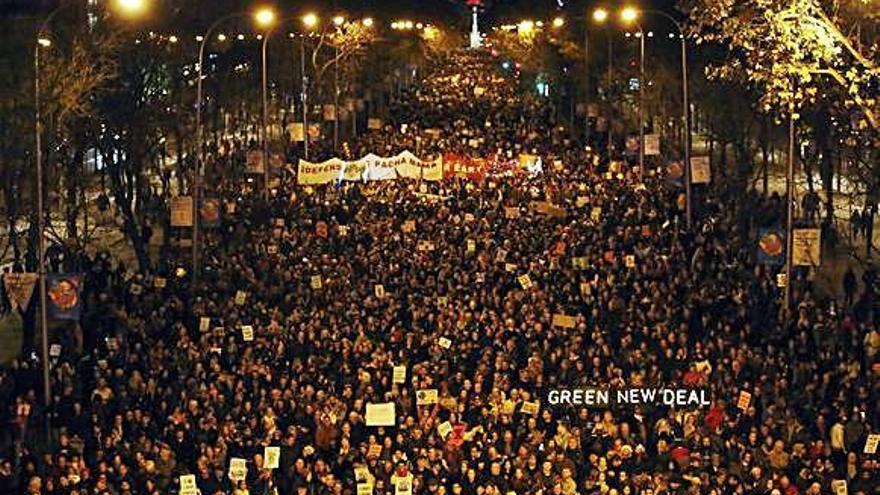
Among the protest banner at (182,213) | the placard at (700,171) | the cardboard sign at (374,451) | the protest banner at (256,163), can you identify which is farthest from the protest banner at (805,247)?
the protest banner at (256,163)

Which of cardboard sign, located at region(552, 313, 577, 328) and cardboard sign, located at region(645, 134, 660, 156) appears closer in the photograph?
cardboard sign, located at region(552, 313, 577, 328)

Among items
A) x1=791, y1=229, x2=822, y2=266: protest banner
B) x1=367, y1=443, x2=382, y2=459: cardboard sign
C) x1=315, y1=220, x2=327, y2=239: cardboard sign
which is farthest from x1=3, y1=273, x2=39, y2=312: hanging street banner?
x1=791, y1=229, x2=822, y2=266: protest banner

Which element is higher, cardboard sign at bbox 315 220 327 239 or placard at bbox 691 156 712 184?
placard at bbox 691 156 712 184

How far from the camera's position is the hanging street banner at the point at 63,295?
26.5 meters

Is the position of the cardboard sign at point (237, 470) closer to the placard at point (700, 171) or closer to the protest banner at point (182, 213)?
the protest banner at point (182, 213)

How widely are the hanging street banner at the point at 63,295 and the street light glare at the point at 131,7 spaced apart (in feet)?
14.4

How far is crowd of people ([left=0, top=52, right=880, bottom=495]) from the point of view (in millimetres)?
21219

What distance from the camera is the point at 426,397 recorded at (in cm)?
2339

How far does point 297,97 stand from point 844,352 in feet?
189

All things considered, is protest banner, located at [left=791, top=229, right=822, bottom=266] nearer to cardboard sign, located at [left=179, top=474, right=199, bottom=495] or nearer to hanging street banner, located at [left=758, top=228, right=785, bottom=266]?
hanging street banner, located at [left=758, top=228, right=785, bottom=266]

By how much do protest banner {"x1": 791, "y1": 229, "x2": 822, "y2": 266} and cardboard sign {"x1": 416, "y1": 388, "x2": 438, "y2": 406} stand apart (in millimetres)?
10643

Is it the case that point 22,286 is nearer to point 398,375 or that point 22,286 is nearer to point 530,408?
point 398,375

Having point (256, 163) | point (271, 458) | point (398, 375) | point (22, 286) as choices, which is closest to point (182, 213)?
point (22, 286)

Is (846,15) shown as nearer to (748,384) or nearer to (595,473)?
(748,384)
